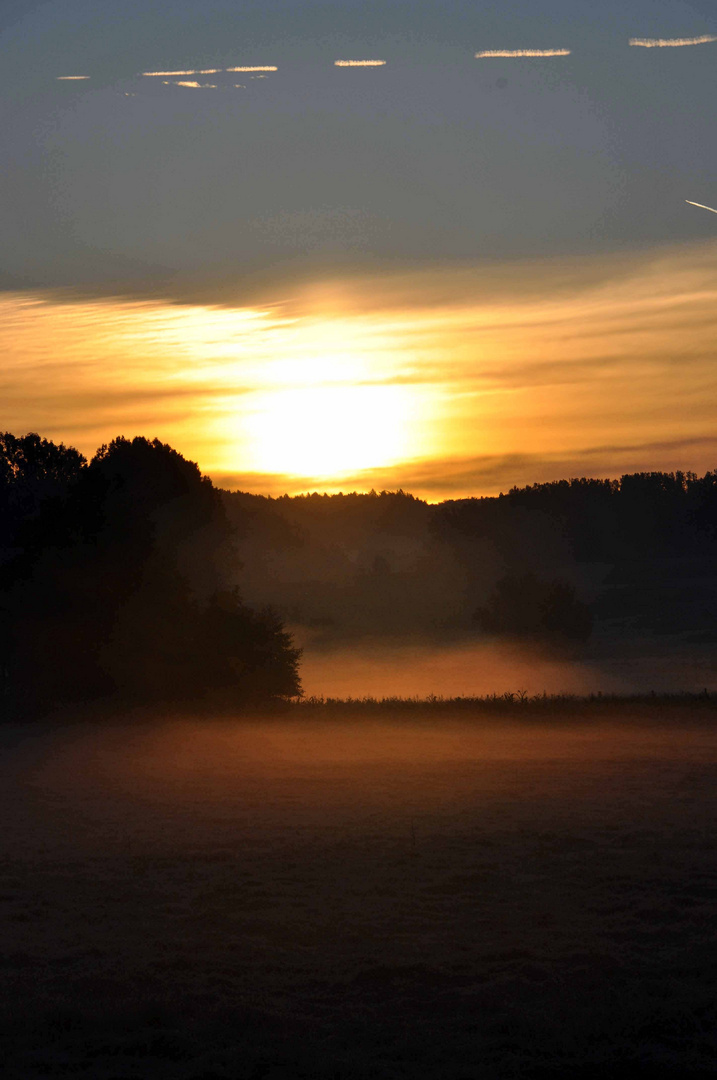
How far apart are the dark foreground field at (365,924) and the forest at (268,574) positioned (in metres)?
13.2

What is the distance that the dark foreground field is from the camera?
689cm

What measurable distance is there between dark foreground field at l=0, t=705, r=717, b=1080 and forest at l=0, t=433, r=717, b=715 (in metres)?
13.2

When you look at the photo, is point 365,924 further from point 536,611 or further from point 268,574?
point 268,574

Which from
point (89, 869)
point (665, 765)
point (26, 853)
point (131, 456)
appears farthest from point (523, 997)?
point (131, 456)

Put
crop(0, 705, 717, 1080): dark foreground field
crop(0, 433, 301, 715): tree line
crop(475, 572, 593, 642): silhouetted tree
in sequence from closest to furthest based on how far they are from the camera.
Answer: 1. crop(0, 705, 717, 1080): dark foreground field
2. crop(0, 433, 301, 715): tree line
3. crop(475, 572, 593, 642): silhouetted tree

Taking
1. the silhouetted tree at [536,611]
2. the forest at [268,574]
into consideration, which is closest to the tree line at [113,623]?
the forest at [268,574]

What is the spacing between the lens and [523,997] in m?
7.70

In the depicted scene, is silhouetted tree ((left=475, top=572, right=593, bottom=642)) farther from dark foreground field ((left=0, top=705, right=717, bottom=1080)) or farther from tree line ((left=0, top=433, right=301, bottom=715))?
dark foreground field ((left=0, top=705, right=717, bottom=1080))

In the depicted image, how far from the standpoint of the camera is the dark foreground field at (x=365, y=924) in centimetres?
689

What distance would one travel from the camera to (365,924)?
9727mm

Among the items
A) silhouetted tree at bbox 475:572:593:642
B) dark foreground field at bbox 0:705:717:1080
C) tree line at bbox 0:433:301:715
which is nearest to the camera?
dark foreground field at bbox 0:705:717:1080

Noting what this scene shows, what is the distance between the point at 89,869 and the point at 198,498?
3374 centimetres

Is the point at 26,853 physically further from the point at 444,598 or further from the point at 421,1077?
the point at 444,598

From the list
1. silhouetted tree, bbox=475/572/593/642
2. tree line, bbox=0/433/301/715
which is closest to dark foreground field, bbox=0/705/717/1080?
tree line, bbox=0/433/301/715
